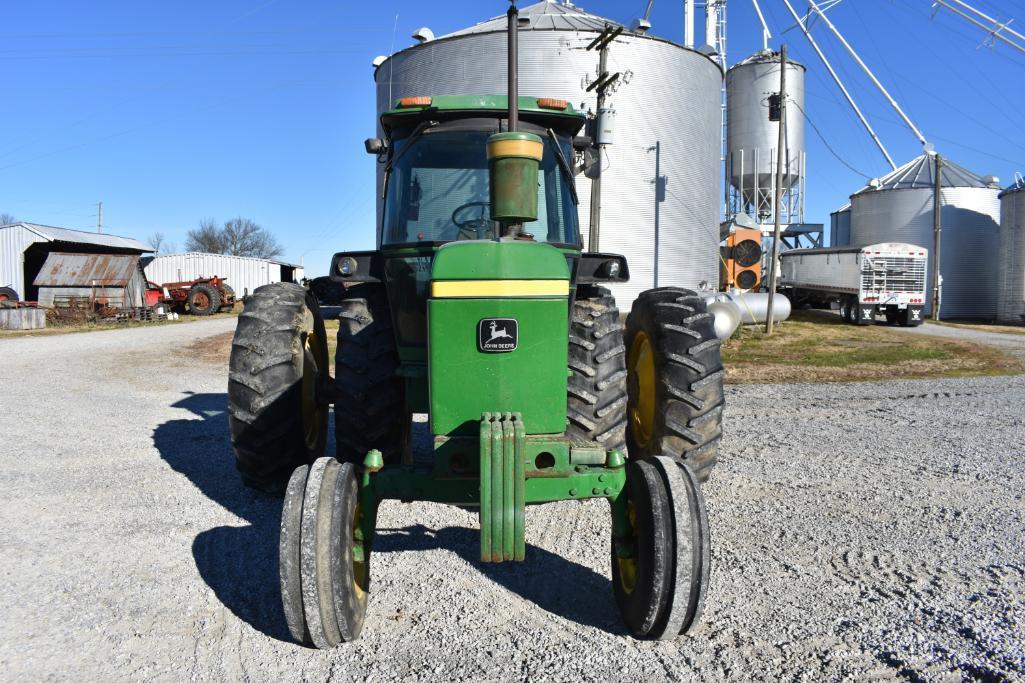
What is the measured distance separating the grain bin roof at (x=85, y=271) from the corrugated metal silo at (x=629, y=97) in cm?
1234

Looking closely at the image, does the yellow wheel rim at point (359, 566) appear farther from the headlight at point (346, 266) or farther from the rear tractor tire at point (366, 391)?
the headlight at point (346, 266)

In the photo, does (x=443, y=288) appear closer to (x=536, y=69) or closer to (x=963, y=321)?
(x=536, y=69)

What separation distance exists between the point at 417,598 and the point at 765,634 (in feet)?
5.16

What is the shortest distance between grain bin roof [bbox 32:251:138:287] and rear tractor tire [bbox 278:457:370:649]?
94.5 feet

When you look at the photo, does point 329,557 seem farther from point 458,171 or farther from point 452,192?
point 458,171

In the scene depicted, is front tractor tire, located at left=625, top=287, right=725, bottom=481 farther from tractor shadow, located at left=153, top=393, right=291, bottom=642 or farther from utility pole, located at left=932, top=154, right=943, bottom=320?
utility pole, located at left=932, top=154, right=943, bottom=320

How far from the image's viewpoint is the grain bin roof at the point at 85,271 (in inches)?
1115

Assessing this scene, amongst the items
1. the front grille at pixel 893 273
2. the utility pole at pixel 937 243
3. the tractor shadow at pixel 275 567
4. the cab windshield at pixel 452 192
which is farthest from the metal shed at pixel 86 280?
the utility pole at pixel 937 243

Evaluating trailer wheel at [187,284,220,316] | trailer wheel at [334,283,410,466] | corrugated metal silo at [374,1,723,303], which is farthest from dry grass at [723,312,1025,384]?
trailer wheel at [187,284,220,316]

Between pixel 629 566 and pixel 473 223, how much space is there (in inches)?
82.0

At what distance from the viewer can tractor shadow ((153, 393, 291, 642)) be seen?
3.59 meters

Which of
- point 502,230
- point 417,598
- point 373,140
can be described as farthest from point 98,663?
point 373,140

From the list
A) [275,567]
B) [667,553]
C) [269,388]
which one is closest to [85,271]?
[269,388]

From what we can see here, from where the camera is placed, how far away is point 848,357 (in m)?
15.4
